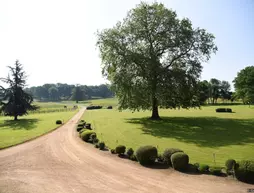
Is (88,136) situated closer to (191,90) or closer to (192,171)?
(192,171)

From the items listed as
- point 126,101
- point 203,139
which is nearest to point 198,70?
point 126,101

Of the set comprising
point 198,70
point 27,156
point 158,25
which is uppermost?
point 158,25

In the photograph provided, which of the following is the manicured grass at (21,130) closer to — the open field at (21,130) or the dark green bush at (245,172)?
the open field at (21,130)

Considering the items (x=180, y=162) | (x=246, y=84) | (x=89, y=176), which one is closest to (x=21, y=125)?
(x=89, y=176)

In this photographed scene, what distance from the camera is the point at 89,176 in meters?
15.6

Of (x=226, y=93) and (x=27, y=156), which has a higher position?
(x=226, y=93)

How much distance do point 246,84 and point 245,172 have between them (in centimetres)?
7927

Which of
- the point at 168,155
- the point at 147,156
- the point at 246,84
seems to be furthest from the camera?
the point at 246,84

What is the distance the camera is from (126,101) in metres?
43.9

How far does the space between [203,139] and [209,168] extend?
11605mm

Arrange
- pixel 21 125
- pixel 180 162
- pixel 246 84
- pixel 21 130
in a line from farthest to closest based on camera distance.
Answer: pixel 246 84
pixel 21 125
pixel 21 130
pixel 180 162

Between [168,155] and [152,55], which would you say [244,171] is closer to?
[168,155]

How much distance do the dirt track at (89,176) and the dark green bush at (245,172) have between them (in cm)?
47

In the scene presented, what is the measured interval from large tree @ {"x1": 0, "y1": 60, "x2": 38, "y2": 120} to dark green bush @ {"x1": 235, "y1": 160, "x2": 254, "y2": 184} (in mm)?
57172
